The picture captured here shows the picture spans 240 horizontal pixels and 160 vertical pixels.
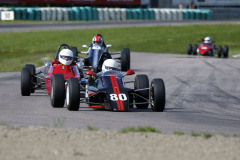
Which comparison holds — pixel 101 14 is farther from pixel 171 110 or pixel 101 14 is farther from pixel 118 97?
pixel 118 97

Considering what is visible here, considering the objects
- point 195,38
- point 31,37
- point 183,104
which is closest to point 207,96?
point 183,104

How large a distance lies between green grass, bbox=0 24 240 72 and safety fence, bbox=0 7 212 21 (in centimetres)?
878

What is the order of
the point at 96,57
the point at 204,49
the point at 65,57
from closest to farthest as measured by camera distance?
the point at 65,57, the point at 96,57, the point at 204,49

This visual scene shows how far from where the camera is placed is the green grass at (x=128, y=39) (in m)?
31.4

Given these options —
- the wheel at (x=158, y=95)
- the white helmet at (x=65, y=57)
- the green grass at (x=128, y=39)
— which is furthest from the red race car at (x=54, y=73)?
the green grass at (x=128, y=39)

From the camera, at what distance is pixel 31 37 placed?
37156 mm

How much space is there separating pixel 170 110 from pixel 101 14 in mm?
45023

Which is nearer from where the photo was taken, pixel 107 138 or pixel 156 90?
pixel 107 138

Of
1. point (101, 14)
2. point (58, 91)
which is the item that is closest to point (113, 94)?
point (58, 91)

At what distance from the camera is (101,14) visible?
55.4m

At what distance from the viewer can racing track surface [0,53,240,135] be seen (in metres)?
9.11

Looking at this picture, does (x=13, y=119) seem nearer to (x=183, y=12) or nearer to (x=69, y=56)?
(x=69, y=56)

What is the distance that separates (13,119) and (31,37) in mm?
28358

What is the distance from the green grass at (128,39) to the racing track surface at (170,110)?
9.82 metres
